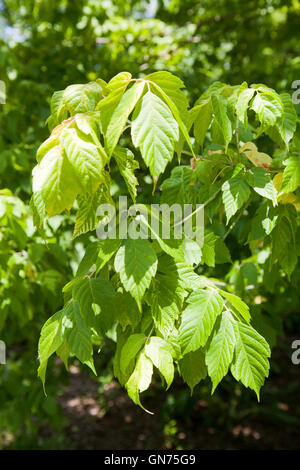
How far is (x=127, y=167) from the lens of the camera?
1030mm

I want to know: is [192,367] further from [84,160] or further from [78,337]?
[84,160]

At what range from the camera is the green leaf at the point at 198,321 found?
3.19 ft

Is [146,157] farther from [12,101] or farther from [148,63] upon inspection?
[148,63]

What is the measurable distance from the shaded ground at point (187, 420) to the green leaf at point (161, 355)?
9.95ft

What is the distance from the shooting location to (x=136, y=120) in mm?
903

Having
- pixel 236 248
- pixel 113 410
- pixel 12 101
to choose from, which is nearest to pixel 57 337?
pixel 236 248

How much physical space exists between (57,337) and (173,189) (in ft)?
2.06

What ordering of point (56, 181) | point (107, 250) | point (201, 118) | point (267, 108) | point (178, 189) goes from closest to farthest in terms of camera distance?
point (56, 181)
point (107, 250)
point (267, 108)
point (201, 118)
point (178, 189)

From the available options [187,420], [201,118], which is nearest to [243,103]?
[201,118]

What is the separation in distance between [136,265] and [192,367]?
14.4 inches

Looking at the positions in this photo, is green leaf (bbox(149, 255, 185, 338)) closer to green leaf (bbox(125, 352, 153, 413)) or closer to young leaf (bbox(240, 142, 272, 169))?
green leaf (bbox(125, 352, 153, 413))

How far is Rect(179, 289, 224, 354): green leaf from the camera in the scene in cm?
97

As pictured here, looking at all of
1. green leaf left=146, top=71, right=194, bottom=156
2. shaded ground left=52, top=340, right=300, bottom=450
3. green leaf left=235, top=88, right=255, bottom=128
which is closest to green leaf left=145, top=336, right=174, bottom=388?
green leaf left=146, top=71, right=194, bottom=156

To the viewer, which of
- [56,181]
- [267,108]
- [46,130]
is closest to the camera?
[56,181]
